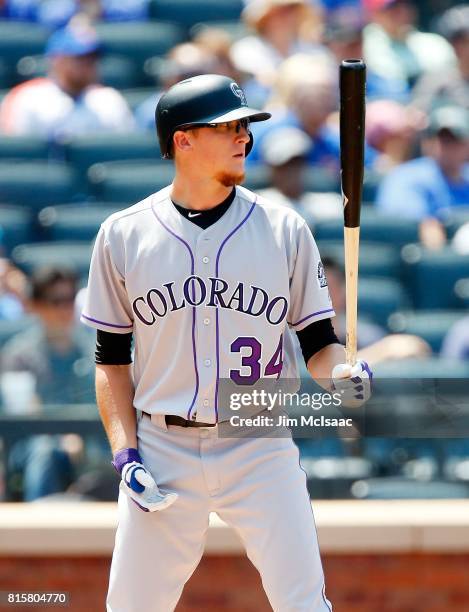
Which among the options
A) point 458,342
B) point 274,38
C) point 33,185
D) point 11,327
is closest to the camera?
point 11,327

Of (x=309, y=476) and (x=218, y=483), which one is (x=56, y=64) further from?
(x=218, y=483)

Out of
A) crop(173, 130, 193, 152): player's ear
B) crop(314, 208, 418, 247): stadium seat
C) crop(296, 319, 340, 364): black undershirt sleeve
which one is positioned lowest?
crop(314, 208, 418, 247): stadium seat

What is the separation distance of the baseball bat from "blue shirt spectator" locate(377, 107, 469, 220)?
3.19 metres

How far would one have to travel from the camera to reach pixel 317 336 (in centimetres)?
304

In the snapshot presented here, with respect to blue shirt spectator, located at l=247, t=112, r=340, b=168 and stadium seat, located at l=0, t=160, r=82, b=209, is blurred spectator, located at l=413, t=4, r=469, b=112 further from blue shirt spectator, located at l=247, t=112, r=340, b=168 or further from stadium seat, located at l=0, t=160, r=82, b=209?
stadium seat, located at l=0, t=160, r=82, b=209

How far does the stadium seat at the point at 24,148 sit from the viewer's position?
259 inches

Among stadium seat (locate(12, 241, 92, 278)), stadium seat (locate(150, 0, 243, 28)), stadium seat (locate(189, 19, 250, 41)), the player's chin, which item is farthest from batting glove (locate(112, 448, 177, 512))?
stadium seat (locate(150, 0, 243, 28))

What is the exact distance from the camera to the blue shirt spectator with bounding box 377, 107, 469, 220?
20.2 ft

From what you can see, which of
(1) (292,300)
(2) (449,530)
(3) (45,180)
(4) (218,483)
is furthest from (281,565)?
(3) (45,180)

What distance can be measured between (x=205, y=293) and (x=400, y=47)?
16.2 ft

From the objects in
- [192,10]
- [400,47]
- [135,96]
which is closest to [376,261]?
[135,96]

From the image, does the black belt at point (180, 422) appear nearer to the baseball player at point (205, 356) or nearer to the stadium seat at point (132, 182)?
the baseball player at point (205, 356)

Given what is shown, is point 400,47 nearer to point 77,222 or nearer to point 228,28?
point 228,28

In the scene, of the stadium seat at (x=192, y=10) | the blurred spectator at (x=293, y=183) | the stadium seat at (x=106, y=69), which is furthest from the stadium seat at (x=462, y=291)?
the stadium seat at (x=192, y=10)
